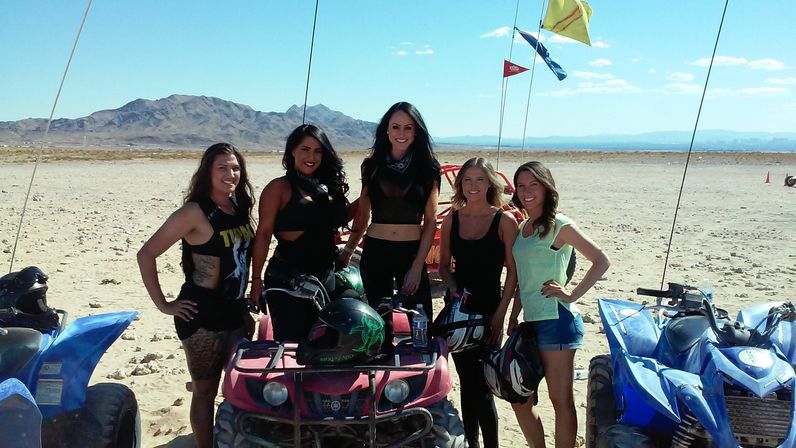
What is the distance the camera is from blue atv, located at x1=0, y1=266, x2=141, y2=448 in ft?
11.1

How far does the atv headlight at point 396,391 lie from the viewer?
342cm

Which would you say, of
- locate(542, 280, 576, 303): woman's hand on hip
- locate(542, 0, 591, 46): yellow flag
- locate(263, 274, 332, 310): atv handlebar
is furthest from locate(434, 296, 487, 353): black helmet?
locate(542, 0, 591, 46): yellow flag

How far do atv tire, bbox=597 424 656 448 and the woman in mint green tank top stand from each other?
2.09 ft

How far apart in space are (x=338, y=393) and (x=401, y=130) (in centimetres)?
200

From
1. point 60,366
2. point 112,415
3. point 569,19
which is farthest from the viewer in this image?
point 569,19

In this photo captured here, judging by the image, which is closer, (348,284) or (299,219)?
(299,219)

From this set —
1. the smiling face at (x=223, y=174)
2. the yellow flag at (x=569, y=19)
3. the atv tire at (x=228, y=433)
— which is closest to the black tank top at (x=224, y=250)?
the smiling face at (x=223, y=174)

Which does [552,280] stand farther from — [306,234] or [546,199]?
[306,234]

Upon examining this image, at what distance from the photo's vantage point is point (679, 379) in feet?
10.7

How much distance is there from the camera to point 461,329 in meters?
4.10

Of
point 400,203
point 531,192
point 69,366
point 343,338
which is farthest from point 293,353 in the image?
point 531,192

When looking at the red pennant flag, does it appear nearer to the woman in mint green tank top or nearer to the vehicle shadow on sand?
the woman in mint green tank top

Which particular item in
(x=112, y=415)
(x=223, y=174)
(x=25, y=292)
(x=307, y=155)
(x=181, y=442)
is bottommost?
(x=181, y=442)

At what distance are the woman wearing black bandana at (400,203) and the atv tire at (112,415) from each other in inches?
69.0
